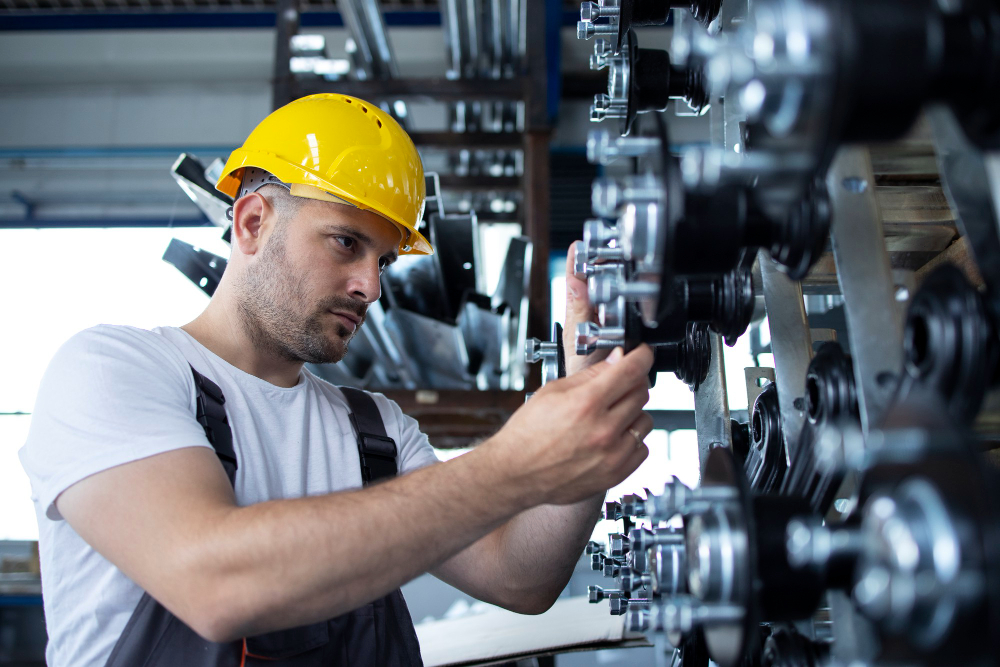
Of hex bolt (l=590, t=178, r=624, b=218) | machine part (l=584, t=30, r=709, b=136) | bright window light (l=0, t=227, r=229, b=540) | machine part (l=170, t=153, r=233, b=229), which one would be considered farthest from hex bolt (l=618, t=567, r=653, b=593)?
bright window light (l=0, t=227, r=229, b=540)

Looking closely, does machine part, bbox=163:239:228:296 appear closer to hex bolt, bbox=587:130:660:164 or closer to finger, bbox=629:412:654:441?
finger, bbox=629:412:654:441

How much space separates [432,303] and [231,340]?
117cm

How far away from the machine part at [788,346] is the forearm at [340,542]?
285mm

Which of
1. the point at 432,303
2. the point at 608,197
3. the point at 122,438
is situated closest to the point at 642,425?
the point at 608,197

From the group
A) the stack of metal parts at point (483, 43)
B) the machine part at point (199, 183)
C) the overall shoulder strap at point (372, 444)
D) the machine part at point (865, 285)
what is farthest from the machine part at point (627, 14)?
the stack of metal parts at point (483, 43)

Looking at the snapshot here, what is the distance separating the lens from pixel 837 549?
486 millimetres

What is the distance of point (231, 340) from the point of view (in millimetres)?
1355

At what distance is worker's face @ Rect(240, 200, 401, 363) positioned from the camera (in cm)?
134

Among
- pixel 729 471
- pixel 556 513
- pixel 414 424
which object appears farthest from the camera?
pixel 414 424

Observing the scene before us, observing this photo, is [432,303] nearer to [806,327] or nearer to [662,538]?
[806,327]

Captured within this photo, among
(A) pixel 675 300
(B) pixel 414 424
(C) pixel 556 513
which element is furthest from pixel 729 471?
(B) pixel 414 424

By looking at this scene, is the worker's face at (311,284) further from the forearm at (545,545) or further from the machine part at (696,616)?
the machine part at (696,616)

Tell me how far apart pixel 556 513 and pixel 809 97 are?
0.93 meters

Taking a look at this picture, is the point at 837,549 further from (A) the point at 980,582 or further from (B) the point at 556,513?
(B) the point at 556,513
